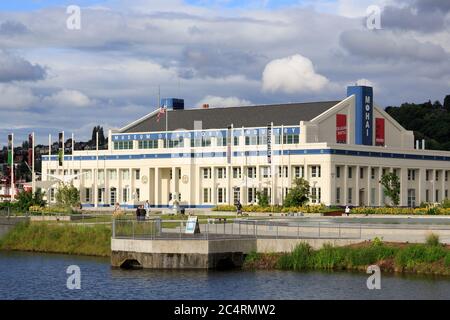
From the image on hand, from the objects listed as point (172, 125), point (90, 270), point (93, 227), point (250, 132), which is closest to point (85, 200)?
point (172, 125)

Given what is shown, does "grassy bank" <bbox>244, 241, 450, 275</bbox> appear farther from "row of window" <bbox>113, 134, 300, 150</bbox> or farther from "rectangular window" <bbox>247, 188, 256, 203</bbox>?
"row of window" <bbox>113, 134, 300, 150</bbox>

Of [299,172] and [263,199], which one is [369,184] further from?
[263,199]

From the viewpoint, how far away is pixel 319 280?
45.9m

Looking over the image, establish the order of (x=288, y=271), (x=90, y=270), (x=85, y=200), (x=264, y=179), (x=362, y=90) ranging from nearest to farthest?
(x=288, y=271) → (x=90, y=270) → (x=264, y=179) → (x=362, y=90) → (x=85, y=200)

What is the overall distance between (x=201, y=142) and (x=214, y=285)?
80949mm

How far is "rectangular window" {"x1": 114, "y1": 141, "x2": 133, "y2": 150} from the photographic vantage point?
135250mm

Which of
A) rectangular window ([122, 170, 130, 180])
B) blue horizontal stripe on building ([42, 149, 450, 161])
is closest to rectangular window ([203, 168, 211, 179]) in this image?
blue horizontal stripe on building ([42, 149, 450, 161])

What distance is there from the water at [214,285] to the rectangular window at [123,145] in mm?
82026

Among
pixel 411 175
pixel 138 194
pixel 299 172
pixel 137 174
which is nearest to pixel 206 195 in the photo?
pixel 138 194

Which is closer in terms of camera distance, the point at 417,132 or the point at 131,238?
the point at 131,238

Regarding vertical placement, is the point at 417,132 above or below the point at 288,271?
above

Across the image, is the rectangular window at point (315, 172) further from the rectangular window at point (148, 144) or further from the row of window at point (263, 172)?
the rectangular window at point (148, 144)

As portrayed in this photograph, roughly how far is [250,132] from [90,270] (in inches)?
2697

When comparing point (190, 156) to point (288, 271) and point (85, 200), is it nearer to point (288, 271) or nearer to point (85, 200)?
point (85, 200)
